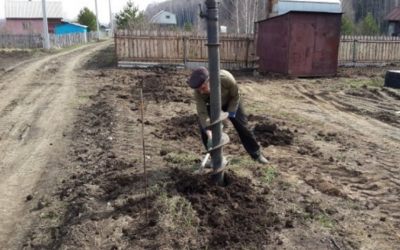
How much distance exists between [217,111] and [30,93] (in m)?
9.90

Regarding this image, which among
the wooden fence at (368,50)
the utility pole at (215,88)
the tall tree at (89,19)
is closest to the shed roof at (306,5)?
the wooden fence at (368,50)

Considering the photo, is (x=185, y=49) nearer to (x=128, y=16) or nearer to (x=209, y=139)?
(x=209, y=139)

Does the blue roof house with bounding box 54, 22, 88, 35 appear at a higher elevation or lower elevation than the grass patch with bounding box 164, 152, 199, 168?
higher

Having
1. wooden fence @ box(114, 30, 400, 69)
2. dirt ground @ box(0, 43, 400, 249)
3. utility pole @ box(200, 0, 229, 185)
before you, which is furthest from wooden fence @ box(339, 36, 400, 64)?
utility pole @ box(200, 0, 229, 185)

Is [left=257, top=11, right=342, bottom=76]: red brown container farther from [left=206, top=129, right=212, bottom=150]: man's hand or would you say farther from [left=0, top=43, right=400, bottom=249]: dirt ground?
[left=206, top=129, right=212, bottom=150]: man's hand

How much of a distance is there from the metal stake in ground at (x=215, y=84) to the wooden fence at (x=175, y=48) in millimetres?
15504

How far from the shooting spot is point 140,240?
13.1 ft

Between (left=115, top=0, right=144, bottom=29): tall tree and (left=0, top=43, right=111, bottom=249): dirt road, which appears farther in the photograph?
(left=115, top=0, right=144, bottom=29): tall tree

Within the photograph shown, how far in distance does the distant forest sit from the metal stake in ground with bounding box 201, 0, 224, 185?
30.6 metres

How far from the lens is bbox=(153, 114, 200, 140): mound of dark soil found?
7.75 metres

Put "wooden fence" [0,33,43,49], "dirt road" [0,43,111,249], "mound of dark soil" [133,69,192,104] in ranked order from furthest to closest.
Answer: "wooden fence" [0,33,43,49] → "mound of dark soil" [133,69,192,104] → "dirt road" [0,43,111,249]

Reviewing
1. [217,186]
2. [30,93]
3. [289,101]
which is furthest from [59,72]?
[217,186]

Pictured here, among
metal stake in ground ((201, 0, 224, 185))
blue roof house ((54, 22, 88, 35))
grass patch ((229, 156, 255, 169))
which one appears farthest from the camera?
blue roof house ((54, 22, 88, 35))

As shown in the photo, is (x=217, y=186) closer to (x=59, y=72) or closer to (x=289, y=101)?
(x=289, y=101)
